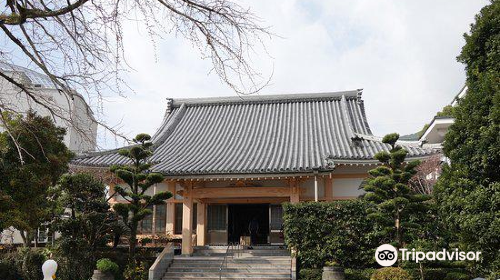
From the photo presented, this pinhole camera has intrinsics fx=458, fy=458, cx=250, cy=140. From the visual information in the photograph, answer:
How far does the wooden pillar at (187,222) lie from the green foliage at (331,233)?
3.94 meters

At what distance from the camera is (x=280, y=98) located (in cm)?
2372

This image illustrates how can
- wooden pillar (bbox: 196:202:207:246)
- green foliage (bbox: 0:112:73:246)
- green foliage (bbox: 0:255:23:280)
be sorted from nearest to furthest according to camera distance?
green foliage (bbox: 0:112:73:246), green foliage (bbox: 0:255:23:280), wooden pillar (bbox: 196:202:207:246)

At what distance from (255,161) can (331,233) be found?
4742 millimetres

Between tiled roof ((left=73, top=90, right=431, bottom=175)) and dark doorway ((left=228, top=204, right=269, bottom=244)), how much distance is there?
2389 mm

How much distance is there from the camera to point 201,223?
17031 millimetres

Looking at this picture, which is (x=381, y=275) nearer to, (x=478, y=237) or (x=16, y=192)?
(x=478, y=237)

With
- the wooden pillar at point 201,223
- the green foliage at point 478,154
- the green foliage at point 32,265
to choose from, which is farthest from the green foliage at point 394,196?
the green foliage at point 32,265

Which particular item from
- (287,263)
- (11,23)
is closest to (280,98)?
(287,263)

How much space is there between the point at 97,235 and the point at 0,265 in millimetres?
3057

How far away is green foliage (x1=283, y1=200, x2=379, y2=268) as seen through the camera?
506 inches

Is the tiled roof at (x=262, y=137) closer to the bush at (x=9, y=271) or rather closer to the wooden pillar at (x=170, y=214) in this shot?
the wooden pillar at (x=170, y=214)

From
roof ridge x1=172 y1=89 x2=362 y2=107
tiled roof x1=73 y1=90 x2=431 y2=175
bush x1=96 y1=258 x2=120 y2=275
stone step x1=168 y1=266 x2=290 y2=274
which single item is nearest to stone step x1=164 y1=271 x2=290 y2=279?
stone step x1=168 y1=266 x2=290 y2=274

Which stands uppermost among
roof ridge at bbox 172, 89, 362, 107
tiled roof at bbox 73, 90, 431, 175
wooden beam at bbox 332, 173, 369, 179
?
roof ridge at bbox 172, 89, 362, 107

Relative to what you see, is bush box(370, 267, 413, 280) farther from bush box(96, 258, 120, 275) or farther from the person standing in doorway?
the person standing in doorway
